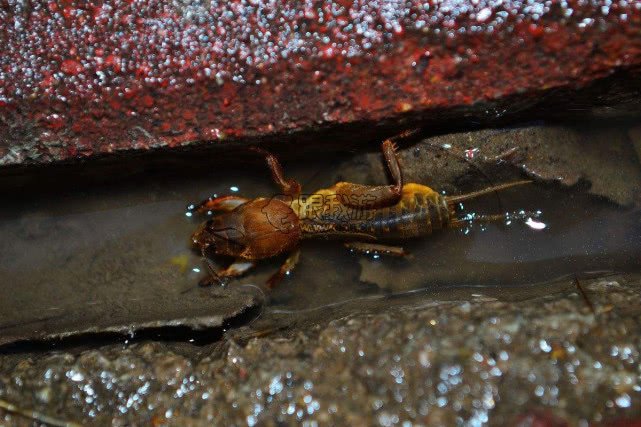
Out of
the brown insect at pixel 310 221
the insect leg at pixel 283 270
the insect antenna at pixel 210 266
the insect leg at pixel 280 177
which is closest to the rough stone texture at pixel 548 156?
the brown insect at pixel 310 221

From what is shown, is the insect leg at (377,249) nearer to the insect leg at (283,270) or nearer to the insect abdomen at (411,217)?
the insect abdomen at (411,217)

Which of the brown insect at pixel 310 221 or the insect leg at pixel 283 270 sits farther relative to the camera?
the insect leg at pixel 283 270

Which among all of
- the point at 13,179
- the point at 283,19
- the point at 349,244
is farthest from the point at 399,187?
the point at 13,179

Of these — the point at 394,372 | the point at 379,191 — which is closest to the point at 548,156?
the point at 379,191

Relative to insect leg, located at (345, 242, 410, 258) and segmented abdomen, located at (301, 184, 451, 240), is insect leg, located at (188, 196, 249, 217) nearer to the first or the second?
segmented abdomen, located at (301, 184, 451, 240)

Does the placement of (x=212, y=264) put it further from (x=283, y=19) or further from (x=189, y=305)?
(x=283, y=19)

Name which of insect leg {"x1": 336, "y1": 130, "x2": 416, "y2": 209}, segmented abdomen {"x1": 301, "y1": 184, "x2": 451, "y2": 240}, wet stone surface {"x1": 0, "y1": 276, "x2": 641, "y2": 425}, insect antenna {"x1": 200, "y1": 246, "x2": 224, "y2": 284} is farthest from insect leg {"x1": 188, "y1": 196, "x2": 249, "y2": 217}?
wet stone surface {"x1": 0, "y1": 276, "x2": 641, "y2": 425}
